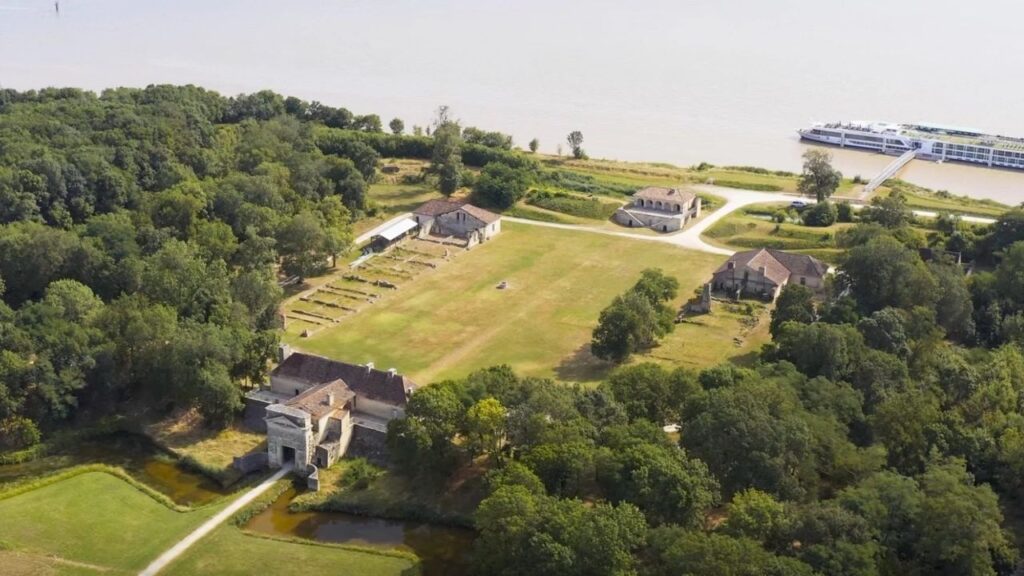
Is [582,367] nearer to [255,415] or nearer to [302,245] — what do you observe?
[255,415]

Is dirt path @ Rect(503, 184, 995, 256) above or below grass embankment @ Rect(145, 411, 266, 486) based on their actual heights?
above

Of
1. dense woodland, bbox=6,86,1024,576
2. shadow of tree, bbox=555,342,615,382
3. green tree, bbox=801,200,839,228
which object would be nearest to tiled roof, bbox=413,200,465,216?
dense woodland, bbox=6,86,1024,576

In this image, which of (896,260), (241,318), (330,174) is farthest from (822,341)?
(330,174)

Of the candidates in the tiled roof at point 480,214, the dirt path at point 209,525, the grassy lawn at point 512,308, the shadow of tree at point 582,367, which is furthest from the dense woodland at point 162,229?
the shadow of tree at point 582,367

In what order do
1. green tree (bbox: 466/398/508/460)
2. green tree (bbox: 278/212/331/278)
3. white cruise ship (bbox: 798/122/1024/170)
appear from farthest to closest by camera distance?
1. white cruise ship (bbox: 798/122/1024/170)
2. green tree (bbox: 278/212/331/278)
3. green tree (bbox: 466/398/508/460)

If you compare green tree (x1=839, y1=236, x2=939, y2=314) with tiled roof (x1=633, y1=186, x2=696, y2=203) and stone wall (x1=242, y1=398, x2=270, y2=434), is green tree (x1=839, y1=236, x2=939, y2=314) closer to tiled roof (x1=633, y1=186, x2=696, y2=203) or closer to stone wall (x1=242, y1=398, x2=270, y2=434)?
tiled roof (x1=633, y1=186, x2=696, y2=203)

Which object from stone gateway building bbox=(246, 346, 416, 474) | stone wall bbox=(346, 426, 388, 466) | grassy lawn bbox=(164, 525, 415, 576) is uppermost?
stone gateway building bbox=(246, 346, 416, 474)

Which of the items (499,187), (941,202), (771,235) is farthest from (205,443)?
(941,202)

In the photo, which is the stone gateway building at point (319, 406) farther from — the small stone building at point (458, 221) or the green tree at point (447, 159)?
the green tree at point (447, 159)
